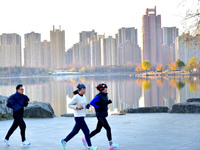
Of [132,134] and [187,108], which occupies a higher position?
[187,108]

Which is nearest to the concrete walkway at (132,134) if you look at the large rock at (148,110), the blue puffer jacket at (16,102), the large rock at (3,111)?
the large rock at (3,111)

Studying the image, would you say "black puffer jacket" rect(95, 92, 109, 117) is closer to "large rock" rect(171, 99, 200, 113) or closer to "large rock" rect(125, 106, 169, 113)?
"large rock" rect(171, 99, 200, 113)

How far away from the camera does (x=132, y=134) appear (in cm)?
950

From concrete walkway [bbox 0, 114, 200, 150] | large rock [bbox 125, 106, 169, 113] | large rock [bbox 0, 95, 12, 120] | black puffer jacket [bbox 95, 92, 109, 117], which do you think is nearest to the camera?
black puffer jacket [bbox 95, 92, 109, 117]

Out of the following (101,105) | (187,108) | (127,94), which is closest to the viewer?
(101,105)

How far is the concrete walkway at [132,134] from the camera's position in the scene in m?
7.91

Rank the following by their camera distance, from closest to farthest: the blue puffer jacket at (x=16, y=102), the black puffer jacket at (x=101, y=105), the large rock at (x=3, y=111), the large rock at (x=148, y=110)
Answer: the black puffer jacket at (x=101, y=105)
the blue puffer jacket at (x=16, y=102)
the large rock at (x=3, y=111)
the large rock at (x=148, y=110)

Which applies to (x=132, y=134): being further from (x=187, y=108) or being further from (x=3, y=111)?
(x=3, y=111)

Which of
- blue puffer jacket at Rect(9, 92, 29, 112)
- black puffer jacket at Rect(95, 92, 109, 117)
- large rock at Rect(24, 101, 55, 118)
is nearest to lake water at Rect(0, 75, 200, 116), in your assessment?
large rock at Rect(24, 101, 55, 118)

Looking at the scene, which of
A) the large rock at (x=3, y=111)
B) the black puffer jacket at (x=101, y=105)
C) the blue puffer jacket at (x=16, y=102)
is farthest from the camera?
the large rock at (x=3, y=111)

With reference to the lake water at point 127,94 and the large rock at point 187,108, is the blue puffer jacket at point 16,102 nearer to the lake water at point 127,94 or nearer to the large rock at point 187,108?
the large rock at point 187,108

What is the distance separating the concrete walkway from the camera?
7.91 metres

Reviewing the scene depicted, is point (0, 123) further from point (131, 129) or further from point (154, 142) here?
point (154, 142)

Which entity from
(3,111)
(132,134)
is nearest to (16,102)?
(132,134)
